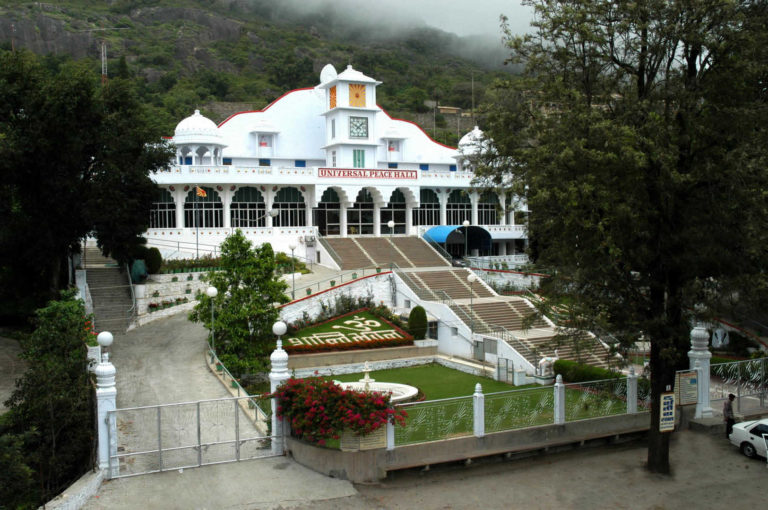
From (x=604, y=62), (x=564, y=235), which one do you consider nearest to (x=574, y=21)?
(x=604, y=62)

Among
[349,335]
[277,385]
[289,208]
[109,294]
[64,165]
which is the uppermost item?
[64,165]

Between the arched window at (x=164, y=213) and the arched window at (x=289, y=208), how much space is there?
6.52 meters

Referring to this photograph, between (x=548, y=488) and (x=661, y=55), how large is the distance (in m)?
9.75

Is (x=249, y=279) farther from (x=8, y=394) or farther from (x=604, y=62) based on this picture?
(x=604, y=62)

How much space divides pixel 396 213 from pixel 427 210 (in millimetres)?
2541

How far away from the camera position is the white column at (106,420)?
13.6 m

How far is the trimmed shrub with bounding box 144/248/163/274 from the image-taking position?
107 ft

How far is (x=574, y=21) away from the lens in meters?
15.2

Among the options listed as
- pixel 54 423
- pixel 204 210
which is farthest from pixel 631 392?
pixel 204 210

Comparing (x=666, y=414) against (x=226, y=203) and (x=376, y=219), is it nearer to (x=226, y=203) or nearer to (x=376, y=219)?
(x=226, y=203)

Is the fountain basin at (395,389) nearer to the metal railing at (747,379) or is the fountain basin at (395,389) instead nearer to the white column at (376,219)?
the metal railing at (747,379)

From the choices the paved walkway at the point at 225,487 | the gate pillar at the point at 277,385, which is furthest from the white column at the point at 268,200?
the gate pillar at the point at 277,385

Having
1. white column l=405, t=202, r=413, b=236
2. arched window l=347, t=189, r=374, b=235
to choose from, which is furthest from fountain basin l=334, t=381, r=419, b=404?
white column l=405, t=202, r=413, b=236

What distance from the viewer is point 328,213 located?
1848 inches
